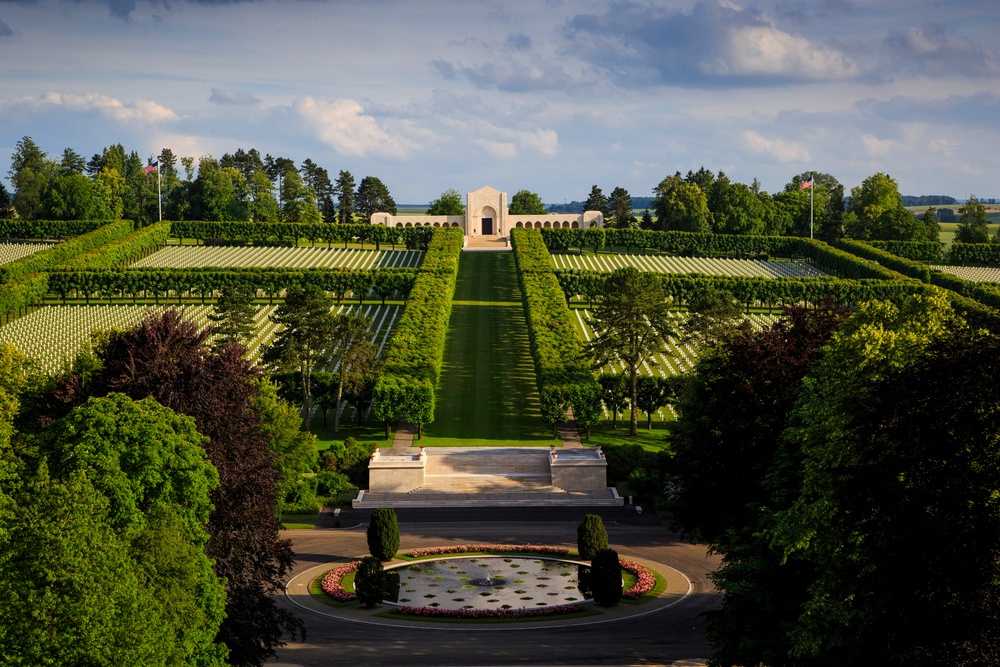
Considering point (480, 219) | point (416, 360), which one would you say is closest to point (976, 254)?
point (480, 219)

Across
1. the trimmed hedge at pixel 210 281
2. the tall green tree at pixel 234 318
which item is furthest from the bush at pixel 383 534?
the trimmed hedge at pixel 210 281

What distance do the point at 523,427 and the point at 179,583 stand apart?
48016 mm

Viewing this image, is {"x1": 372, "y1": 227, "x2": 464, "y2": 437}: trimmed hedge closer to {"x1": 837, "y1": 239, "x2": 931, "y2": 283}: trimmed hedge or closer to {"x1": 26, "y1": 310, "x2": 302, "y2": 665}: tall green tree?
{"x1": 26, "y1": 310, "x2": 302, "y2": 665}: tall green tree

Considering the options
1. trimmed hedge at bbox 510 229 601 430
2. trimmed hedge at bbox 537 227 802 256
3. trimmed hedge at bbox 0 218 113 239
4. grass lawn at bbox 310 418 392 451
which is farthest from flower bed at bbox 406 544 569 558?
trimmed hedge at bbox 0 218 113 239

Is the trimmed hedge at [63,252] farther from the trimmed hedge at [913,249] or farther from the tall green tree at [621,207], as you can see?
the trimmed hedge at [913,249]

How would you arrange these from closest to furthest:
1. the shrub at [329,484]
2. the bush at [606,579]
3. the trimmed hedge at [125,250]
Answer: the bush at [606,579] < the shrub at [329,484] < the trimmed hedge at [125,250]

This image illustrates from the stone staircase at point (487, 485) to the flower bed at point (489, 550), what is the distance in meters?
8.23

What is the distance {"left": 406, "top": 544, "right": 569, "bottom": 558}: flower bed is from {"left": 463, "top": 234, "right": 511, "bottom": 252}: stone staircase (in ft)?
377

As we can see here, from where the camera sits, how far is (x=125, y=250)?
5650 inches

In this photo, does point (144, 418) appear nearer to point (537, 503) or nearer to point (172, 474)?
point (172, 474)

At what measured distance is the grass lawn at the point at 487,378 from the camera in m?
75.9

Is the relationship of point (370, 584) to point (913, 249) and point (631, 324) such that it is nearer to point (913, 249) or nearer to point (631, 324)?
point (631, 324)

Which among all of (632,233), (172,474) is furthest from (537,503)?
(632,233)

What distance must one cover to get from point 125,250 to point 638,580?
110 m
